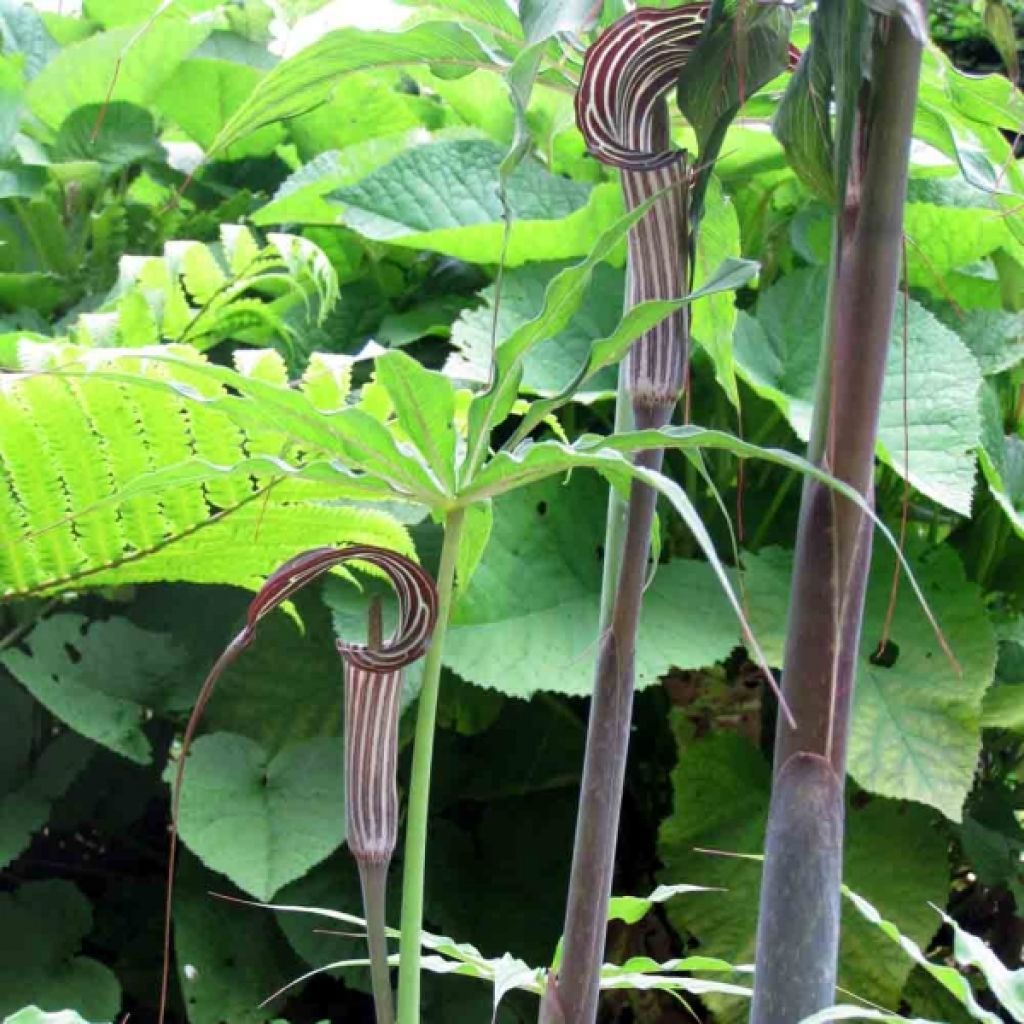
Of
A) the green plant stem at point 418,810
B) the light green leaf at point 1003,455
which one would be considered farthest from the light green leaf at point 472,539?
the light green leaf at point 1003,455

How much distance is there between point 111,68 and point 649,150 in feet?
3.46

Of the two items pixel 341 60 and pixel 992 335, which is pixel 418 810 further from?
pixel 992 335

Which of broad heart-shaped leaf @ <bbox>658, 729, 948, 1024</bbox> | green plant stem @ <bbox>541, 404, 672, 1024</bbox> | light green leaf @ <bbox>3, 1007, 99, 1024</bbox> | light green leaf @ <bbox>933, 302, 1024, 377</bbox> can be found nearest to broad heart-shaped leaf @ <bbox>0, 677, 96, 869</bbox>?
broad heart-shaped leaf @ <bbox>658, 729, 948, 1024</bbox>

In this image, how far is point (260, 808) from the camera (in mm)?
856

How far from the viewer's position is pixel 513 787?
1013mm

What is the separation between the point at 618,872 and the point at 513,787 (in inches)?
4.4

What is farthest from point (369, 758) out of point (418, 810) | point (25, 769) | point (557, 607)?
point (25, 769)

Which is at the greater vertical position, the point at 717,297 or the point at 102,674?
the point at 717,297

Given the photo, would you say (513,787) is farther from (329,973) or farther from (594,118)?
(594,118)

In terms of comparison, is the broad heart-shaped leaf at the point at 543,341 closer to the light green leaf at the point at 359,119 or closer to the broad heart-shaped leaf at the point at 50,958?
the light green leaf at the point at 359,119

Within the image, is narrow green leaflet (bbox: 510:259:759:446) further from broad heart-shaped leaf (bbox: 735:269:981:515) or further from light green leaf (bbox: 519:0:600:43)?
broad heart-shaped leaf (bbox: 735:269:981:515)

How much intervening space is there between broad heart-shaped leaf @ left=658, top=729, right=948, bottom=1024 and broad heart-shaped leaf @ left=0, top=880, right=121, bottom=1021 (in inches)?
15.7

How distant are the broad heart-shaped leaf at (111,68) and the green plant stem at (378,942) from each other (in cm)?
102

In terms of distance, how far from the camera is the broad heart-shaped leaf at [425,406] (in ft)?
1.03
